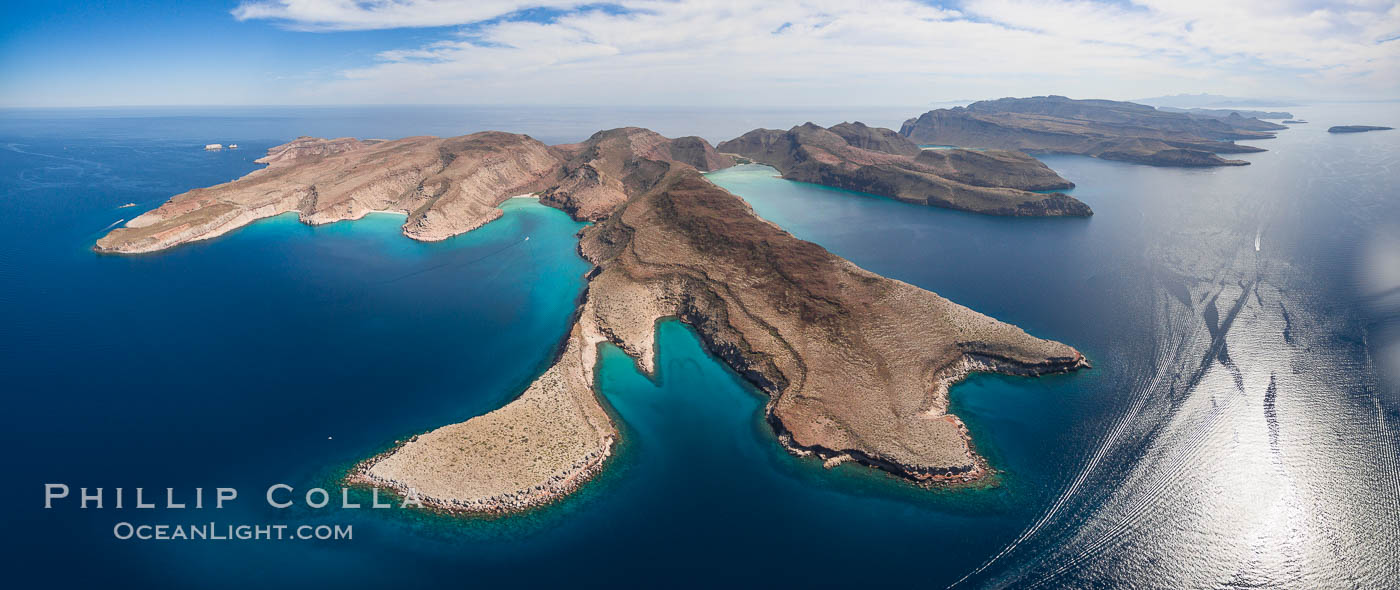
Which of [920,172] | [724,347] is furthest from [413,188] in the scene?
[920,172]

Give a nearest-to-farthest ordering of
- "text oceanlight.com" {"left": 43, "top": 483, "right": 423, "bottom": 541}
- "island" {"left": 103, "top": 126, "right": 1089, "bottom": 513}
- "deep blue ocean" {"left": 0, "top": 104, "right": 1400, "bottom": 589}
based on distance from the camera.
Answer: "deep blue ocean" {"left": 0, "top": 104, "right": 1400, "bottom": 589} < "text oceanlight.com" {"left": 43, "top": 483, "right": 423, "bottom": 541} < "island" {"left": 103, "top": 126, "right": 1089, "bottom": 513}

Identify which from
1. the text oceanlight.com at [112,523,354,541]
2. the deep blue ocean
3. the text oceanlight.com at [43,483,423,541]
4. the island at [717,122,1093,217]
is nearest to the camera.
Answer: the deep blue ocean

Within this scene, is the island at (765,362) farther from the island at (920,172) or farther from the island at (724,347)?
the island at (920,172)

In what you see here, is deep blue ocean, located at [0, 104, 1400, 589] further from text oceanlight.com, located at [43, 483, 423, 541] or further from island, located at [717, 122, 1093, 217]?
island, located at [717, 122, 1093, 217]

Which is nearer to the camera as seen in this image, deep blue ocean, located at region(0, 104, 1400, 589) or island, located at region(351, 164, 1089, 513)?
deep blue ocean, located at region(0, 104, 1400, 589)

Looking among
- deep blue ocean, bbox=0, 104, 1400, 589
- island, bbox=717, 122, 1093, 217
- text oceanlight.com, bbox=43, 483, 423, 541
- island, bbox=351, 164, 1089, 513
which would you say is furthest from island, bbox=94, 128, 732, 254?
text oceanlight.com, bbox=43, 483, 423, 541

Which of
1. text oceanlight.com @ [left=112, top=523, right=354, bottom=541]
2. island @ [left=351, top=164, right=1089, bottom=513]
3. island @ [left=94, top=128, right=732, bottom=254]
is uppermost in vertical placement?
island @ [left=94, top=128, right=732, bottom=254]

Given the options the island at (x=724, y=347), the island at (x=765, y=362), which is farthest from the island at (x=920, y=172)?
the island at (x=765, y=362)

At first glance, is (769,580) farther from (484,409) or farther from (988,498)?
(484,409)
